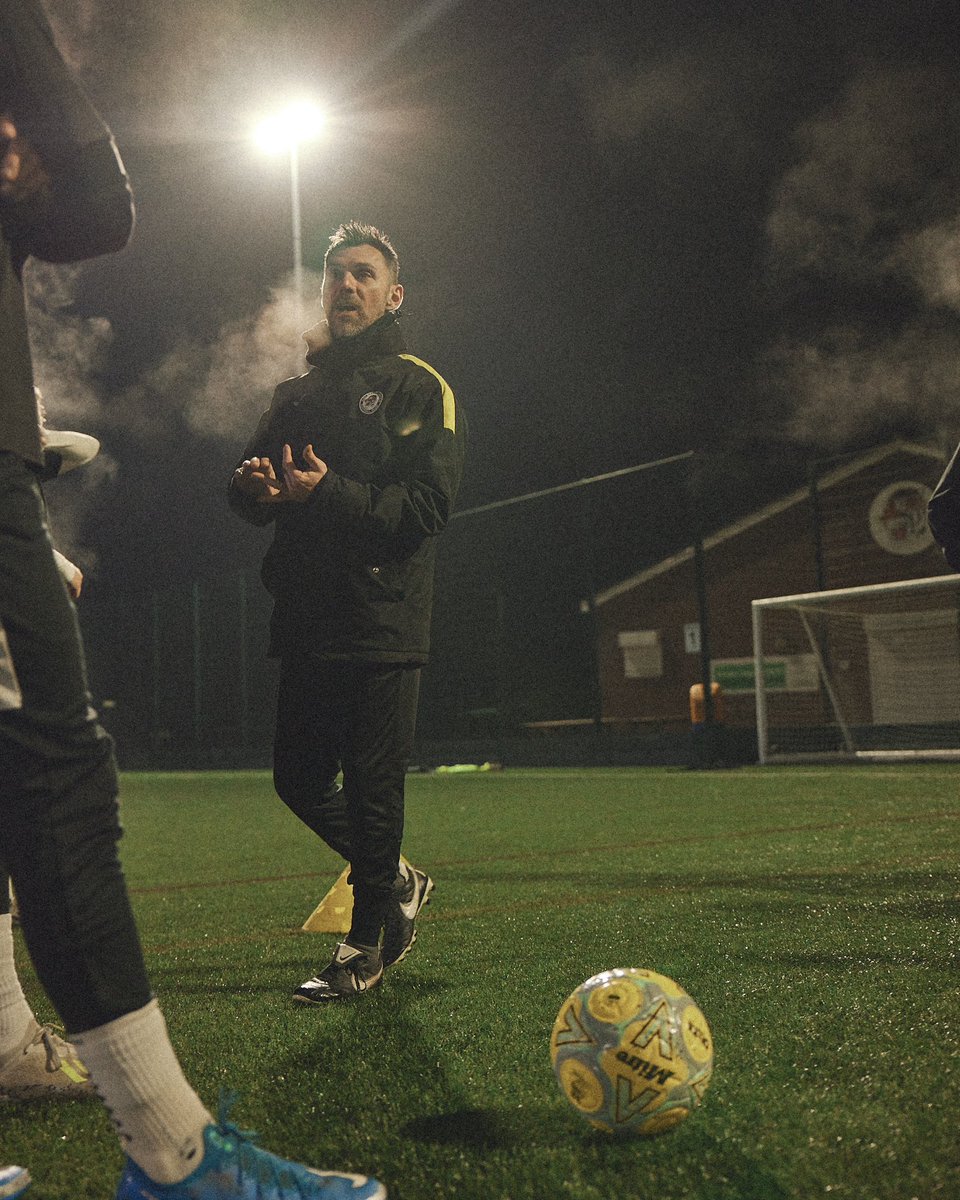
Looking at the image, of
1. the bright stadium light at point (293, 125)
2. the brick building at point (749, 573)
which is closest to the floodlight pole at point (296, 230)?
the bright stadium light at point (293, 125)

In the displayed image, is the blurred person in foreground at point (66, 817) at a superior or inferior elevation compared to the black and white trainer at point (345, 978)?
superior

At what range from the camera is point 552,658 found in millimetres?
24578

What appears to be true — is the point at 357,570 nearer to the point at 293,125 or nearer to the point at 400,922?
the point at 400,922

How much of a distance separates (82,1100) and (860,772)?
1235 cm

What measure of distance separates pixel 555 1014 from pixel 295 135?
16.9m

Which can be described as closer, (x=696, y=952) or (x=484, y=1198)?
(x=484, y=1198)

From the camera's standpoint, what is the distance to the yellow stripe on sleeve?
125 inches

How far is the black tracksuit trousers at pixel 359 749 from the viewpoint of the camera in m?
3.01

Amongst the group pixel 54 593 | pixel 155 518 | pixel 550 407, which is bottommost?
pixel 54 593

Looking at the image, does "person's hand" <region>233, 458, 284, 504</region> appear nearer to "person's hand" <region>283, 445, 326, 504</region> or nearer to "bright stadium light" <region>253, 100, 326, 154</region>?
"person's hand" <region>283, 445, 326, 504</region>

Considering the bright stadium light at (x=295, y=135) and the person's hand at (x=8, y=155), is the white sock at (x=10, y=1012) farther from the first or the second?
the bright stadium light at (x=295, y=135)

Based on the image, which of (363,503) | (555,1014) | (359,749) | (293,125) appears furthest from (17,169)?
(293,125)

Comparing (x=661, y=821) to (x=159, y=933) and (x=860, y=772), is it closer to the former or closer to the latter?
(x=159, y=933)

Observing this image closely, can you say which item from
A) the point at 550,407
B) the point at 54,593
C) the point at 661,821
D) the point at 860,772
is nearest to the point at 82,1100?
the point at 54,593
